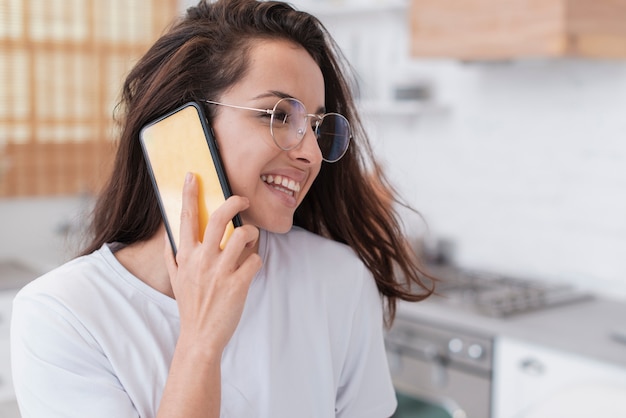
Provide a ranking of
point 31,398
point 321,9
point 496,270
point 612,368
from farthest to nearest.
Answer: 1. point 321,9
2. point 496,270
3. point 612,368
4. point 31,398

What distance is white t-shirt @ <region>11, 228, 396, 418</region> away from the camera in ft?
3.95

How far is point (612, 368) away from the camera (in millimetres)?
2256

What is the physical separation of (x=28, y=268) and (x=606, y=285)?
7.42ft

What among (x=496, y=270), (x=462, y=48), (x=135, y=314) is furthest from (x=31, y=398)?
(x=496, y=270)

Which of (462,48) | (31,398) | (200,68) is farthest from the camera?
(462,48)

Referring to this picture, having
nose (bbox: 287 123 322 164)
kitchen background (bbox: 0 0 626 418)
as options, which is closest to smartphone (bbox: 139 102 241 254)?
nose (bbox: 287 123 322 164)

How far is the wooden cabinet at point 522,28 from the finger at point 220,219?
1.65 metres

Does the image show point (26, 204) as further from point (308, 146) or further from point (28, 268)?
point (308, 146)

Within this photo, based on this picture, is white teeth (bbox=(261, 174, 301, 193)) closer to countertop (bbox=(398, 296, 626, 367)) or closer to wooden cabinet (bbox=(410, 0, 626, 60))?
countertop (bbox=(398, 296, 626, 367))

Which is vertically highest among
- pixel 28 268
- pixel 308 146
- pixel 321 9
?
pixel 321 9

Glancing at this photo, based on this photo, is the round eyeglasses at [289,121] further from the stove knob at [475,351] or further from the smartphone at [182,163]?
the stove knob at [475,351]

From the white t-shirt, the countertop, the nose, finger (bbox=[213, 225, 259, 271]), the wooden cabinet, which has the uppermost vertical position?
the wooden cabinet

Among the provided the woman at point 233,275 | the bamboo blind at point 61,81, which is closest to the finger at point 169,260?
the woman at point 233,275

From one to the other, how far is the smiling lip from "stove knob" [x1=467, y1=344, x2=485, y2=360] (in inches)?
56.5
